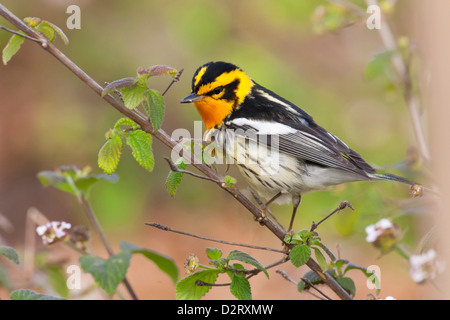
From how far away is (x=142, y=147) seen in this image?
1.71 metres

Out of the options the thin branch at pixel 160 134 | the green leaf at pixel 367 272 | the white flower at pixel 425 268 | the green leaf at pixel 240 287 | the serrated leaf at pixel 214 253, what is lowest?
the green leaf at pixel 240 287

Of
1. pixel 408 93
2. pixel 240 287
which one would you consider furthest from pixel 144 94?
pixel 408 93

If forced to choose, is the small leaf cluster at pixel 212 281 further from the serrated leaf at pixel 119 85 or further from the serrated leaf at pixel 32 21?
the serrated leaf at pixel 32 21

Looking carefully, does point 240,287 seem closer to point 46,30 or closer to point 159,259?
point 159,259

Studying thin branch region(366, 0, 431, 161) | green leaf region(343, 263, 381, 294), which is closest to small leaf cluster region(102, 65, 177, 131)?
green leaf region(343, 263, 381, 294)

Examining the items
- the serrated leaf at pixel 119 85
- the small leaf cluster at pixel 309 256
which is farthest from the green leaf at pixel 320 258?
the serrated leaf at pixel 119 85

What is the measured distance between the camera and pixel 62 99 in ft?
17.5

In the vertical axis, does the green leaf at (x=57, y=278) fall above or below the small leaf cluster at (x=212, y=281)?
below

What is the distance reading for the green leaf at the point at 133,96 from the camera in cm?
167

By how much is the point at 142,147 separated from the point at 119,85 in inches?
7.5

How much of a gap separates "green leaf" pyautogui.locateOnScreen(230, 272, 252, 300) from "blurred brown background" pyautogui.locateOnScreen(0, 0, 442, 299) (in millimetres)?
2853

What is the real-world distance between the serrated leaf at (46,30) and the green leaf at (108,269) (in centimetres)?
70

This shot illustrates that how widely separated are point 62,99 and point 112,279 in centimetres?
381
